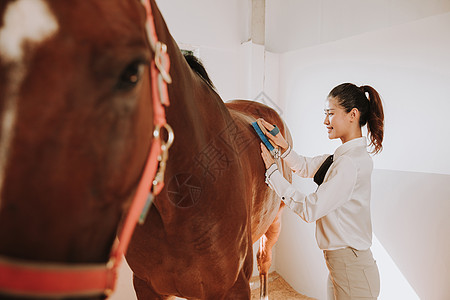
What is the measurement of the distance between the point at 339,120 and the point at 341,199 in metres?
0.34

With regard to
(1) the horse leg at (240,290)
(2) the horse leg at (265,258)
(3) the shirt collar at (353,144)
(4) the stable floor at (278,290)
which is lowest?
(4) the stable floor at (278,290)

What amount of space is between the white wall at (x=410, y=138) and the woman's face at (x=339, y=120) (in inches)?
25.5

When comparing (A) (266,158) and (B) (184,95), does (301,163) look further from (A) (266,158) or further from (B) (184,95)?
(B) (184,95)

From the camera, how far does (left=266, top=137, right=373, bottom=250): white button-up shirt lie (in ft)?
→ 3.76

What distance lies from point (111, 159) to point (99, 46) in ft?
0.47

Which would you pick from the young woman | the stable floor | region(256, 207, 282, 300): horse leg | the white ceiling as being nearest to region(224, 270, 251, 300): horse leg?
the young woman

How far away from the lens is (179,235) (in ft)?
2.68

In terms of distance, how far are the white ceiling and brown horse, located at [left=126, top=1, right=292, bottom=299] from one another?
4.48 feet

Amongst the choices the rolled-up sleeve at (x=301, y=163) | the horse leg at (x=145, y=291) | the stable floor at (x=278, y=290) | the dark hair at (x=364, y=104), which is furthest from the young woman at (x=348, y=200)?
the stable floor at (x=278, y=290)

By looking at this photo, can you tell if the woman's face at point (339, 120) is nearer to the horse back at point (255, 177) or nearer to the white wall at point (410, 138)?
the horse back at point (255, 177)

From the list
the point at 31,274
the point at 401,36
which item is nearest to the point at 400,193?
the point at 401,36

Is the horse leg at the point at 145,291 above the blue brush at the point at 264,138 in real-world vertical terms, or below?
below

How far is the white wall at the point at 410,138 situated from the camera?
1.52 metres

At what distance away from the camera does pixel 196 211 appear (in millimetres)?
813
